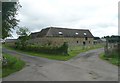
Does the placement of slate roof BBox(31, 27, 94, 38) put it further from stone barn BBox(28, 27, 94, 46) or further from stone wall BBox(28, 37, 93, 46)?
stone wall BBox(28, 37, 93, 46)

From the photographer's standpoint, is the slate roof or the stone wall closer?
the stone wall

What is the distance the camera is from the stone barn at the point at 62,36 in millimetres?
72750

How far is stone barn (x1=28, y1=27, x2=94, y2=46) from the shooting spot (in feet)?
239

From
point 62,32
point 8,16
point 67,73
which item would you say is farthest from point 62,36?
point 67,73

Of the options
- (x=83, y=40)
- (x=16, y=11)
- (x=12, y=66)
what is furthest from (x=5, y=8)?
(x=83, y=40)

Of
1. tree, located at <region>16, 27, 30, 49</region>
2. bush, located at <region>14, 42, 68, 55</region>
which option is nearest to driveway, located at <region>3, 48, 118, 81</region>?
Result: bush, located at <region>14, 42, 68, 55</region>

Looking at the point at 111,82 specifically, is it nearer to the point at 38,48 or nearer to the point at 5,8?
the point at 5,8

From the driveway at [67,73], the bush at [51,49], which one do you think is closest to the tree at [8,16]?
the driveway at [67,73]

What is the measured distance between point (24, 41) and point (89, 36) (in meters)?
29.7

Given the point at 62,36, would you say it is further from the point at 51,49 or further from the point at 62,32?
the point at 51,49

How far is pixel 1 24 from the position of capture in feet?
90.7

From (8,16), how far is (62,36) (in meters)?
45.6

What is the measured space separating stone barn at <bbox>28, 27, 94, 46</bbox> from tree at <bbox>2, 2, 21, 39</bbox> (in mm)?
37765

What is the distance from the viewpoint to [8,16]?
30.3 meters
